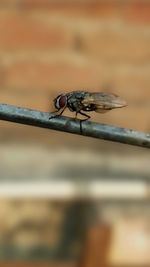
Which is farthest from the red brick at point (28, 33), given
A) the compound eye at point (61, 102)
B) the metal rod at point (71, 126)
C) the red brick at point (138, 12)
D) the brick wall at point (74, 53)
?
the metal rod at point (71, 126)

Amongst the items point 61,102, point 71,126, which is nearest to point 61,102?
point 61,102

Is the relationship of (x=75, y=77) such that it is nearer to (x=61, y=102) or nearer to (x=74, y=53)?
(x=74, y=53)

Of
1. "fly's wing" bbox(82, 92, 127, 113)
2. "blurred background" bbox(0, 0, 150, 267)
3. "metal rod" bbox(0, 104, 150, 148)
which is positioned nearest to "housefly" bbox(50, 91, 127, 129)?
"fly's wing" bbox(82, 92, 127, 113)

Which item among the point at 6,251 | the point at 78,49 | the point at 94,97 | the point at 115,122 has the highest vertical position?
the point at 94,97

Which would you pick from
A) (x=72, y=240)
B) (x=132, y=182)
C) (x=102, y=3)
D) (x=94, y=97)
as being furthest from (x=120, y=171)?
(x=94, y=97)

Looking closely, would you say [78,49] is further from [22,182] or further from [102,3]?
[22,182]

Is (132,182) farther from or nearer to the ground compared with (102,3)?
nearer to the ground

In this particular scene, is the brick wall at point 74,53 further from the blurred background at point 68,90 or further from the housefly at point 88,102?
the housefly at point 88,102

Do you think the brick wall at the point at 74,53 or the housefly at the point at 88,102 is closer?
the housefly at the point at 88,102
